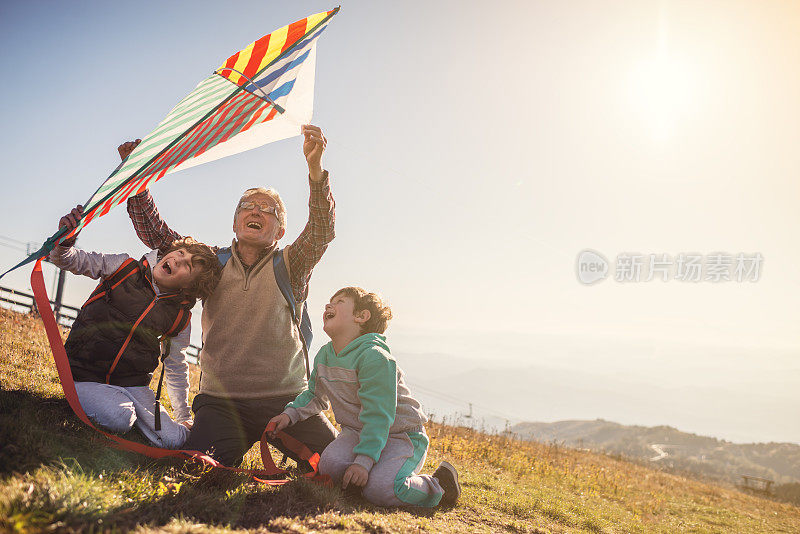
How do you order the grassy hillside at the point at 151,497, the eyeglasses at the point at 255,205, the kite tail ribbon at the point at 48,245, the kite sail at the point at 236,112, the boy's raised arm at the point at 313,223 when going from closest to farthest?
1. the grassy hillside at the point at 151,497
2. the kite tail ribbon at the point at 48,245
3. the kite sail at the point at 236,112
4. the boy's raised arm at the point at 313,223
5. the eyeglasses at the point at 255,205

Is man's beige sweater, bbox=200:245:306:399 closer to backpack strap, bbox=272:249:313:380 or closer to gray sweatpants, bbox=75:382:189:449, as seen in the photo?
backpack strap, bbox=272:249:313:380

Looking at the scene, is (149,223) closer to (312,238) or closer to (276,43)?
(312,238)

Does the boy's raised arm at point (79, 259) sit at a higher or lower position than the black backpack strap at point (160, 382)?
higher

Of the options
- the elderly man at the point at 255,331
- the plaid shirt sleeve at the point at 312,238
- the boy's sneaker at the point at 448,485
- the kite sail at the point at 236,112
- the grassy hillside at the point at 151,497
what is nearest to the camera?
the grassy hillside at the point at 151,497

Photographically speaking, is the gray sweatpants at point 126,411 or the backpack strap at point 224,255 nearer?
the gray sweatpants at point 126,411

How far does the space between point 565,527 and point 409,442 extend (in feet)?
9.49

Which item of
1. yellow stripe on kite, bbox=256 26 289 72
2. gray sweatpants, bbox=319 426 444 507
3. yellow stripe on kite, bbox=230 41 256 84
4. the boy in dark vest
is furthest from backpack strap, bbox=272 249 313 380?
yellow stripe on kite, bbox=256 26 289 72

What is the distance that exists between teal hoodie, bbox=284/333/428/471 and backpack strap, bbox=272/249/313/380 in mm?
233

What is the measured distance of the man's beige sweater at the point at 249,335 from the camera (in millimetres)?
4602

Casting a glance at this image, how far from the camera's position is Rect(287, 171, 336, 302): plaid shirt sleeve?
14.6ft

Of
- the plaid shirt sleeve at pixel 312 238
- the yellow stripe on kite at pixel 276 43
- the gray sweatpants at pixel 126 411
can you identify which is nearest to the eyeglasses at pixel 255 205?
the plaid shirt sleeve at pixel 312 238

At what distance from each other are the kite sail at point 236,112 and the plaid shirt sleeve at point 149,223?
2.60 ft

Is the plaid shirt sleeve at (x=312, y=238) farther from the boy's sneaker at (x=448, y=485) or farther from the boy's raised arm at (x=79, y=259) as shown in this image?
the boy's sneaker at (x=448, y=485)

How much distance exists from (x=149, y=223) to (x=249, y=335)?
5.76 ft
